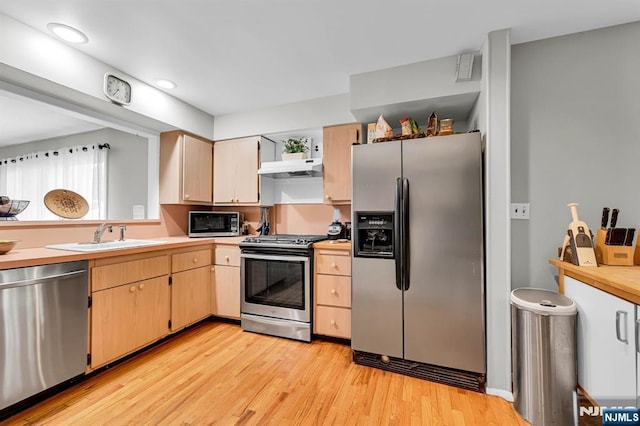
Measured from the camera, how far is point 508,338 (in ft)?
5.96

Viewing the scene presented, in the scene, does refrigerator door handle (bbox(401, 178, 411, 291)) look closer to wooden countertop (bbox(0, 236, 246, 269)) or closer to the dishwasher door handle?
wooden countertop (bbox(0, 236, 246, 269))

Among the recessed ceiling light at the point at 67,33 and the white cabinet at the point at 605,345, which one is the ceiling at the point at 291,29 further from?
the white cabinet at the point at 605,345

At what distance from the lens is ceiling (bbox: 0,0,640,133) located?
64.6 inches

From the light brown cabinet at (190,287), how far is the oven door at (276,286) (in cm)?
43

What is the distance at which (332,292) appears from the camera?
8.20 ft

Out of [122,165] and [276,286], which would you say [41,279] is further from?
[122,165]

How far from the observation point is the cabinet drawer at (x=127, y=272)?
6.40 feet

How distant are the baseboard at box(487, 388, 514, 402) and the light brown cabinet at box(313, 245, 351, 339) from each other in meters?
1.06

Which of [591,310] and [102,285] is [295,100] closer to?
[102,285]

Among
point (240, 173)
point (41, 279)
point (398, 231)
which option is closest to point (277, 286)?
point (398, 231)

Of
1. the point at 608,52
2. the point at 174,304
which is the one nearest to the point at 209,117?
the point at 174,304

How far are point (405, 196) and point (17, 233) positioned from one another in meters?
2.84

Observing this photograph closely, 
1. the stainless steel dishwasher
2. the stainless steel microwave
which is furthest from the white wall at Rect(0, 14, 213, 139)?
the stainless steel dishwasher

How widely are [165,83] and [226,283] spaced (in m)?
2.03
